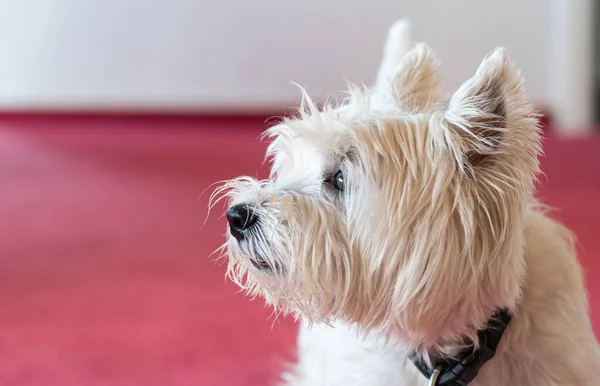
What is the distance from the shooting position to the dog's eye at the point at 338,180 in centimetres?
115

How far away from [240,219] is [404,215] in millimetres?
236

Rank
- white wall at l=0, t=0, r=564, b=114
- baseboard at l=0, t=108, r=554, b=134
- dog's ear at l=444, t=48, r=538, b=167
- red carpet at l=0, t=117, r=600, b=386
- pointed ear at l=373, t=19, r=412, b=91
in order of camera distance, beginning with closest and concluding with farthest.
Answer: dog's ear at l=444, t=48, r=538, b=167, pointed ear at l=373, t=19, r=412, b=91, red carpet at l=0, t=117, r=600, b=386, white wall at l=0, t=0, r=564, b=114, baseboard at l=0, t=108, r=554, b=134

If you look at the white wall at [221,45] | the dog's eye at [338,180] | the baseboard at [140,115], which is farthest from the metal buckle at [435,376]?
the baseboard at [140,115]

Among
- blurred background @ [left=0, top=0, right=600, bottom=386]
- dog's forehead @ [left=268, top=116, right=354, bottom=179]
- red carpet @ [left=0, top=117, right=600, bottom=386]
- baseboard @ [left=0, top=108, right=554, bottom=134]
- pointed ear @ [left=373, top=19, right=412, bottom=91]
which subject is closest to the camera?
dog's forehead @ [left=268, top=116, right=354, bottom=179]

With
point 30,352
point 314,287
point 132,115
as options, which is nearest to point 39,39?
point 132,115

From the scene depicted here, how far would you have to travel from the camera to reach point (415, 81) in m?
1.29

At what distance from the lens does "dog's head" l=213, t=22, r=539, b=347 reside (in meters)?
1.06

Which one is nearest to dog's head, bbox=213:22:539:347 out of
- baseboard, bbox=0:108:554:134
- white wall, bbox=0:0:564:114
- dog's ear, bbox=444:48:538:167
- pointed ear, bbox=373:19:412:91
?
dog's ear, bbox=444:48:538:167

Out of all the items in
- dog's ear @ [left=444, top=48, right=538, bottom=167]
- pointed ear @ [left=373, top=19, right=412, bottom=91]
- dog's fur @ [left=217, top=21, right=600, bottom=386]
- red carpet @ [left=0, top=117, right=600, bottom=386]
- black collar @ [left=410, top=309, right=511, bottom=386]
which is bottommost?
red carpet @ [left=0, top=117, right=600, bottom=386]

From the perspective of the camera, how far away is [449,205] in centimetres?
→ 107

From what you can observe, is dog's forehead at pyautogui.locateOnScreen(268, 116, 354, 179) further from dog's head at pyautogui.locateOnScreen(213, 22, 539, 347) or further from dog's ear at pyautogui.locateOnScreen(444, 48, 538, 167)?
dog's ear at pyautogui.locateOnScreen(444, 48, 538, 167)

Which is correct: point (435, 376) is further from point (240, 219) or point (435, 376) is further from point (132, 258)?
point (132, 258)

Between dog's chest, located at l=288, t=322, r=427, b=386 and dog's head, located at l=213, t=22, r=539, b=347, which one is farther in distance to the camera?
dog's chest, located at l=288, t=322, r=427, b=386

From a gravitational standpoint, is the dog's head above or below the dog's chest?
above
